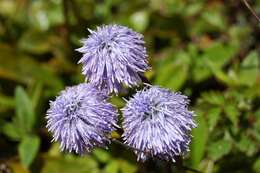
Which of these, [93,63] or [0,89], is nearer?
[93,63]

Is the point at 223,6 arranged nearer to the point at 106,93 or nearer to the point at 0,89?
the point at 0,89

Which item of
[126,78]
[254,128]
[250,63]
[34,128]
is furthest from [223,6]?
[126,78]

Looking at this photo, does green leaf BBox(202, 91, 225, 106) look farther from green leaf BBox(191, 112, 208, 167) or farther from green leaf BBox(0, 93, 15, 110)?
green leaf BBox(0, 93, 15, 110)

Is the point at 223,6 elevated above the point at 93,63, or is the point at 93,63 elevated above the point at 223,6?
the point at 223,6

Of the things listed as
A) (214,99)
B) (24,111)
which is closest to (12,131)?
(24,111)

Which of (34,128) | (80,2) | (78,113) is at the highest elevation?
(80,2)

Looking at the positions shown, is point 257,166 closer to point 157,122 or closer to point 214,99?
point 214,99

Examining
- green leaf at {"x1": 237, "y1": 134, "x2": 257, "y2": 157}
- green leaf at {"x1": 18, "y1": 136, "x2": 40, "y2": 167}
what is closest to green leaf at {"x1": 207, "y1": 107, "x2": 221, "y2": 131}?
green leaf at {"x1": 237, "y1": 134, "x2": 257, "y2": 157}
